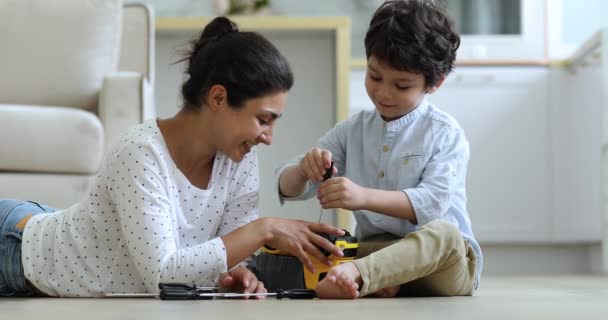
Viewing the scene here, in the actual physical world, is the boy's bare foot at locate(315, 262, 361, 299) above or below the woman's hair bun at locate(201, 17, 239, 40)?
below

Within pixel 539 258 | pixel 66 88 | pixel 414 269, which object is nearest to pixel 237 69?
pixel 414 269

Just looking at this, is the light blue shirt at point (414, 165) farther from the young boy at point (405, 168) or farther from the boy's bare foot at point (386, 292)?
the boy's bare foot at point (386, 292)

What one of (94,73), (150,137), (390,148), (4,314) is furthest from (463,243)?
(94,73)

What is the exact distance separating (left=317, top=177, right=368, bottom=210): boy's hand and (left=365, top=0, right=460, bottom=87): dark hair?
265 mm

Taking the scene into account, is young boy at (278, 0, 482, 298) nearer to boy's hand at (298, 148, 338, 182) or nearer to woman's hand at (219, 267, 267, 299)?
boy's hand at (298, 148, 338, 182)

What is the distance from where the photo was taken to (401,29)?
1.77 meters

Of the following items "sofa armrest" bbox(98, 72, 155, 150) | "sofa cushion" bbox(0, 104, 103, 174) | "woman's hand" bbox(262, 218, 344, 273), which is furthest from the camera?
"sofa armrest" bbox(98, 72, 155, 150)

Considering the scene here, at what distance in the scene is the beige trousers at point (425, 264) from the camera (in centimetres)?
151

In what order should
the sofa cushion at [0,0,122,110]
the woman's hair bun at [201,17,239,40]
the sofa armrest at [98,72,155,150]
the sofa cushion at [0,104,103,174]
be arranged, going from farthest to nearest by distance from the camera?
the sofa cushion at [0,0,122,110] < the sofa armrest at [98,72,155,150] < the sofa cushion at [0,104,103,174] < the woman's hair bun at [201,17,239,40]

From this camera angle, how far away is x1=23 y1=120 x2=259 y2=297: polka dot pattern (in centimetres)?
150

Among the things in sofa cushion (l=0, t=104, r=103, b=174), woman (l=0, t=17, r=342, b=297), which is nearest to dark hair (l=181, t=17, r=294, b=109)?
woman (l=0, t=17, r=342, b=297)

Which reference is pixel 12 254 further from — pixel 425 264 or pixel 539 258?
pixel 539 258

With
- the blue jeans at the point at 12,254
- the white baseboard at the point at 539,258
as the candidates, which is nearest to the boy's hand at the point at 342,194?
the blue jeans at the point at 12,254

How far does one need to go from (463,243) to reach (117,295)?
565mm
